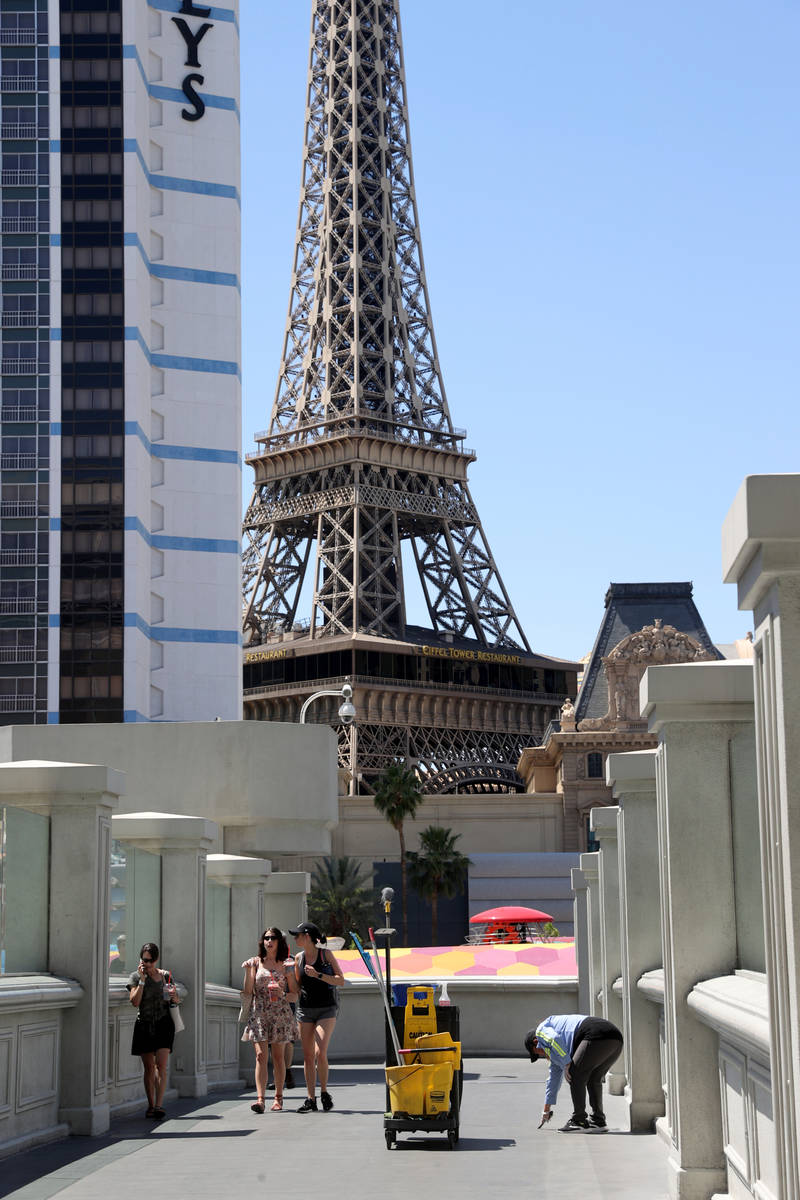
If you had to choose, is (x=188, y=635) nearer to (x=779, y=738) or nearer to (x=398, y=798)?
(x=398, y=798)

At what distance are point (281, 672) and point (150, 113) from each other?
3722cm

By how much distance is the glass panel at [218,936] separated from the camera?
18312mm

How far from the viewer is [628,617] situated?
86.4 m

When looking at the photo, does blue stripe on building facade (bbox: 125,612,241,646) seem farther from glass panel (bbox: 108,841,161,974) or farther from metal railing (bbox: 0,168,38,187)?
glass panel (bbox: 108,841,161,974)

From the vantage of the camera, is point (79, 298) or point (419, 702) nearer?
point (79, 298)

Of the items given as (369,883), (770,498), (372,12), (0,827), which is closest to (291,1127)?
(0,827)

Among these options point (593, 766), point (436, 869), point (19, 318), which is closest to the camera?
point (19, 318)

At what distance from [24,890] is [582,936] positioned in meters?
12.2

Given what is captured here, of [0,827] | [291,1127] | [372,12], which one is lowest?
[291,1127]

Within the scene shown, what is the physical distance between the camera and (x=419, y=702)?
92938 millimetres

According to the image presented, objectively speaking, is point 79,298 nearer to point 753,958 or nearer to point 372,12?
point 372,12

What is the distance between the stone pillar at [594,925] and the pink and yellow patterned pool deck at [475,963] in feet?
19.0

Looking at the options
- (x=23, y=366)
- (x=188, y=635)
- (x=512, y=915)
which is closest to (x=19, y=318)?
(x=23, y=366)

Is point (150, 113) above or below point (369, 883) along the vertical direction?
above
